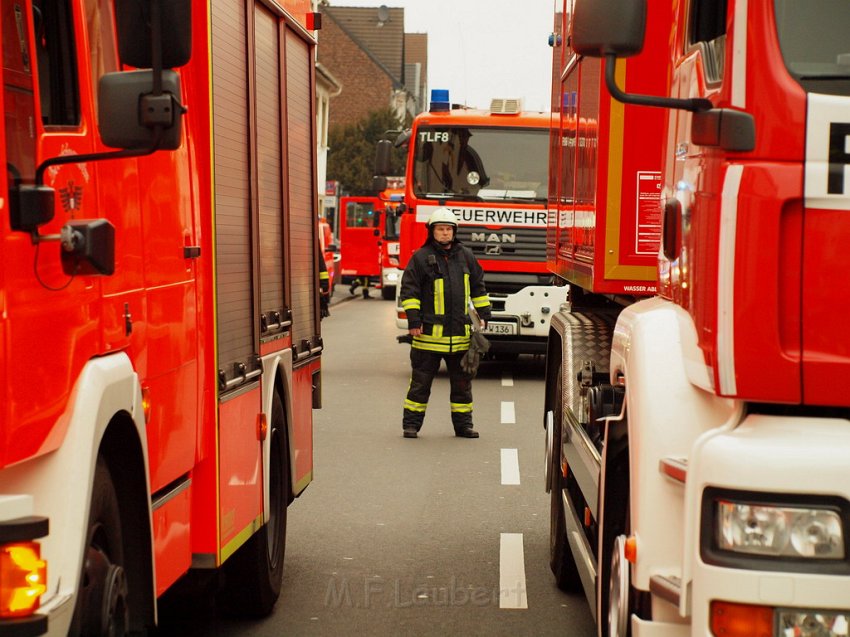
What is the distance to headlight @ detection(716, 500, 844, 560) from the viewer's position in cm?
323

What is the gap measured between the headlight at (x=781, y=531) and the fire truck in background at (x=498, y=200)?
574 inches

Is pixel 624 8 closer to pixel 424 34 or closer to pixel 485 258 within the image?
pixel 485 258

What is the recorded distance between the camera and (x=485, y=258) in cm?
1811

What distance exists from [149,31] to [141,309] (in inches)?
46.8

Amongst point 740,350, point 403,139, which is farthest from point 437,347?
point 740,350

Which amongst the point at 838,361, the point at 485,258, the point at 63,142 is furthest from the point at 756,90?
the point at 485,258

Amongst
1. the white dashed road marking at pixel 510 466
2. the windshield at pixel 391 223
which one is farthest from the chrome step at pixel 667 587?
the windshield at pixel 391 223

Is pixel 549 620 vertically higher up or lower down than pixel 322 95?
lower down

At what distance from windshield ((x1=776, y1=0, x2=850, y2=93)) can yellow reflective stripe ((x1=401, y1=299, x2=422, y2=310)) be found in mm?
9219

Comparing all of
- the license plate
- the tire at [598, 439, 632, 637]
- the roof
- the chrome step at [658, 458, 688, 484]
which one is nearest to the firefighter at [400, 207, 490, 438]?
the license plate

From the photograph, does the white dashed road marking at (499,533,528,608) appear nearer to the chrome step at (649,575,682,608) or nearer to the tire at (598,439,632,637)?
the tire at (598,439,632,637)

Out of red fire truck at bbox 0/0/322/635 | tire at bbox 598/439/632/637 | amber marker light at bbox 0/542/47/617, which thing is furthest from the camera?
A: tire at bbox 598/439/632/637

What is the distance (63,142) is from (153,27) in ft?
1.43

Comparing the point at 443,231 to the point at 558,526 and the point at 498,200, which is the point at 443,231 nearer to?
the point at 498,200
